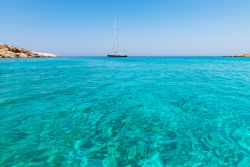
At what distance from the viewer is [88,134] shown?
687 cm

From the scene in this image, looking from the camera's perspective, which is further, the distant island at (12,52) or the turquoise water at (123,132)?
the distant island at (12,52)

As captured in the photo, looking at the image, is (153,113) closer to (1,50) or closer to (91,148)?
(91,148)

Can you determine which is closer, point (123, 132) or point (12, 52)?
point (123, 132)

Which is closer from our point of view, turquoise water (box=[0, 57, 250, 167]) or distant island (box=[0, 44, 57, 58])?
turquoise water (box=[0, 57, 250, 167])

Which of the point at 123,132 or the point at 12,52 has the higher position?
the point at 12,52

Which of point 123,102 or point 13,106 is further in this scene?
point 123,102

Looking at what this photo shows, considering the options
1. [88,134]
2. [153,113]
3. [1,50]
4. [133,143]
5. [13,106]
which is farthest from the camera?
[1,50]

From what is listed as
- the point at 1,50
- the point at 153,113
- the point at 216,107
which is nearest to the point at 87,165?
the point at 153,113

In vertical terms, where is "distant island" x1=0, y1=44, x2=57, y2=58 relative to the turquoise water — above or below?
above

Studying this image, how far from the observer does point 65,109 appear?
9906mm

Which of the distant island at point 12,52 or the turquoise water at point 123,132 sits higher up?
the distant island at point 12,52

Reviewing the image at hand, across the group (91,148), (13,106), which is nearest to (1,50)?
(13,106)

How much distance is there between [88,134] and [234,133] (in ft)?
18.6

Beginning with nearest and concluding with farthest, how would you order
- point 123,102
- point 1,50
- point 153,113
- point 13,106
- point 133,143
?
point 133,143 < point 153,113 < point 13,106 < point 123,102 < point 1,50
